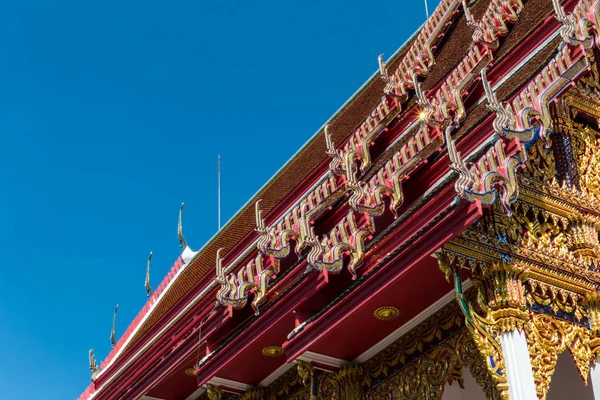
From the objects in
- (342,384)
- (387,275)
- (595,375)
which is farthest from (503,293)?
(342,384)

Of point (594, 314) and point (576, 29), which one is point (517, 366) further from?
point (576, 29)

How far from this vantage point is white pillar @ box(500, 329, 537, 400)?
8.73 metres

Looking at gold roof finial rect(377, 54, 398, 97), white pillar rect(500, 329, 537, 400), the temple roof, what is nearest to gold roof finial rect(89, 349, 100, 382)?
the temple roof

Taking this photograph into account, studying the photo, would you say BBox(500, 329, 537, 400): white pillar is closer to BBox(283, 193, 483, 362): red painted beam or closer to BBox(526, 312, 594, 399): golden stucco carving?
BBox(526, 312, 594, 399): golden stucco carving

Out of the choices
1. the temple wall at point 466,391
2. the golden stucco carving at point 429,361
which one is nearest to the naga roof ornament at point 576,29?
the golden stucco carving at point 429,361

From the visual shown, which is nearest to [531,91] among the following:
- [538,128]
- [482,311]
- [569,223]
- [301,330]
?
[538,128]

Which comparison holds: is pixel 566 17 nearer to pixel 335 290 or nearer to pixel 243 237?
pixel 335 290

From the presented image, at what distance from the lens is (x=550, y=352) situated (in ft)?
30.3

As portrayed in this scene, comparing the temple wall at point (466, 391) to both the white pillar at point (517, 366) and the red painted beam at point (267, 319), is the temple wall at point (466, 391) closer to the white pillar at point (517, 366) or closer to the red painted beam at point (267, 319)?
the red painted beam at point (267, 319)

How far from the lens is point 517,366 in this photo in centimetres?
889

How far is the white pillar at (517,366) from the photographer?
8731mm

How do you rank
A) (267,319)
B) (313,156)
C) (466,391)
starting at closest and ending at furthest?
(267,319) < (466,391) < (313,156)

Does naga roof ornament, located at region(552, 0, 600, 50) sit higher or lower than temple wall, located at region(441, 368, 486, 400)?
higher

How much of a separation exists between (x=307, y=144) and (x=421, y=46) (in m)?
5.27
